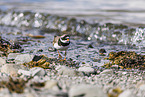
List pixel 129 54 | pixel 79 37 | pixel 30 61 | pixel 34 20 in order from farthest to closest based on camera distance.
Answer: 1. pixel 34 20
2. pixel 79 37
3. pixel 129 54
4. pixel 30 61

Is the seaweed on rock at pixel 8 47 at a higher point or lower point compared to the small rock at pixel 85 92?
higher

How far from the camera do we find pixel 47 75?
537 cm

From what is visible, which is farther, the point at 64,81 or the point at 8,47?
the point at 8,47

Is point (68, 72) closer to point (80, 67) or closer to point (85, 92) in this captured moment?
point (80, 67)

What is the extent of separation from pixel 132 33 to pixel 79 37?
8.96 ft

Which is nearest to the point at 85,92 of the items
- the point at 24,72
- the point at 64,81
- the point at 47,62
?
the point at 64,81

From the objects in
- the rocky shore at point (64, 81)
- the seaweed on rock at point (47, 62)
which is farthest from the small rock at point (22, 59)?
the seaweed on rock at point (47, 62)

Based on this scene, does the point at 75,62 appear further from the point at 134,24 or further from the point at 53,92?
the point at 134,24

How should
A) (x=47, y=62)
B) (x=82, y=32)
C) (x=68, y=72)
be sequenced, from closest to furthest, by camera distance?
(x=68, y=72) < (x=47, y=62) < (x=82, y=32)

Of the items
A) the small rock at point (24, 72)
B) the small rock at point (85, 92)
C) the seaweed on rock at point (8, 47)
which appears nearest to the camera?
the small rock at point (85, 92)

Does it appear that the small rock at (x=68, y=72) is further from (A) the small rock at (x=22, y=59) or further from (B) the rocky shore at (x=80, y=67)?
(A) the small rock at (x=22, y=59)

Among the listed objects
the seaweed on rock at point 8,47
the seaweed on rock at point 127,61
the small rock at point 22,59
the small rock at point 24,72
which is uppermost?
the seaweed on rock at point 8,47

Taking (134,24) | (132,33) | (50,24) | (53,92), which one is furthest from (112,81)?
(50,24)

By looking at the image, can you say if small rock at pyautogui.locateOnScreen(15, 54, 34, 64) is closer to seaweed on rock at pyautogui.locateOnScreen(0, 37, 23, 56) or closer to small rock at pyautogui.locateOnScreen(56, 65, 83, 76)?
seaweed on rock at pyautogui.locateOnScreen(0, 37, 23, 56)
